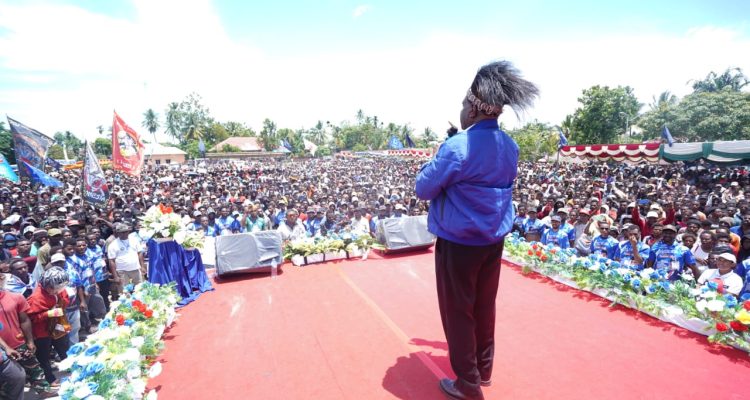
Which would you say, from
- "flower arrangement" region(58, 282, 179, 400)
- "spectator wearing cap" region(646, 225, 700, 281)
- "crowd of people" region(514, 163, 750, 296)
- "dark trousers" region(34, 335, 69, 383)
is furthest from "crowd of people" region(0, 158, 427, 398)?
"spectator wearing cap" region(646, 225, 700, 281)

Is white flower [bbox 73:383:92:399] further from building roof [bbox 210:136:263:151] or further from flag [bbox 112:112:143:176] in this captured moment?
building roof [bbox 210:136:263:151]

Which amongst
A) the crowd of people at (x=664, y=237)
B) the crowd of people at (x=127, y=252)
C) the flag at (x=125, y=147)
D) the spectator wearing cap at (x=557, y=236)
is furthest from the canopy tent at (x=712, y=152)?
the flag at (x=125, y=147)

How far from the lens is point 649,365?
11.5 feet

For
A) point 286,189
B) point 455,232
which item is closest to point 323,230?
point 455,232

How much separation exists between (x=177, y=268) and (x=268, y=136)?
7109 centimetres

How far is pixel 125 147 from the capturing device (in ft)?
37.0

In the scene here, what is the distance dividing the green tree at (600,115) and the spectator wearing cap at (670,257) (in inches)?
1366

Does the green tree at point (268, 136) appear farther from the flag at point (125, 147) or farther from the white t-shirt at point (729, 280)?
the white t-shirt at point (729, 280)

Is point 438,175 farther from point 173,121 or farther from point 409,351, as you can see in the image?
point 173,121

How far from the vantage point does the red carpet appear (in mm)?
3242

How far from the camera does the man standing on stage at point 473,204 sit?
2586mm

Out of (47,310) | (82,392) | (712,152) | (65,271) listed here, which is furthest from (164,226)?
(712,152)

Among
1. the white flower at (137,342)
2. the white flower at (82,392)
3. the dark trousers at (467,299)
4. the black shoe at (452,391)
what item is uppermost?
the dark trousers at (467,299)

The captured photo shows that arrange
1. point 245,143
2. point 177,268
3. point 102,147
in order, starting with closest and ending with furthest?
point 177,268 → point 102,147 → point 245,143
